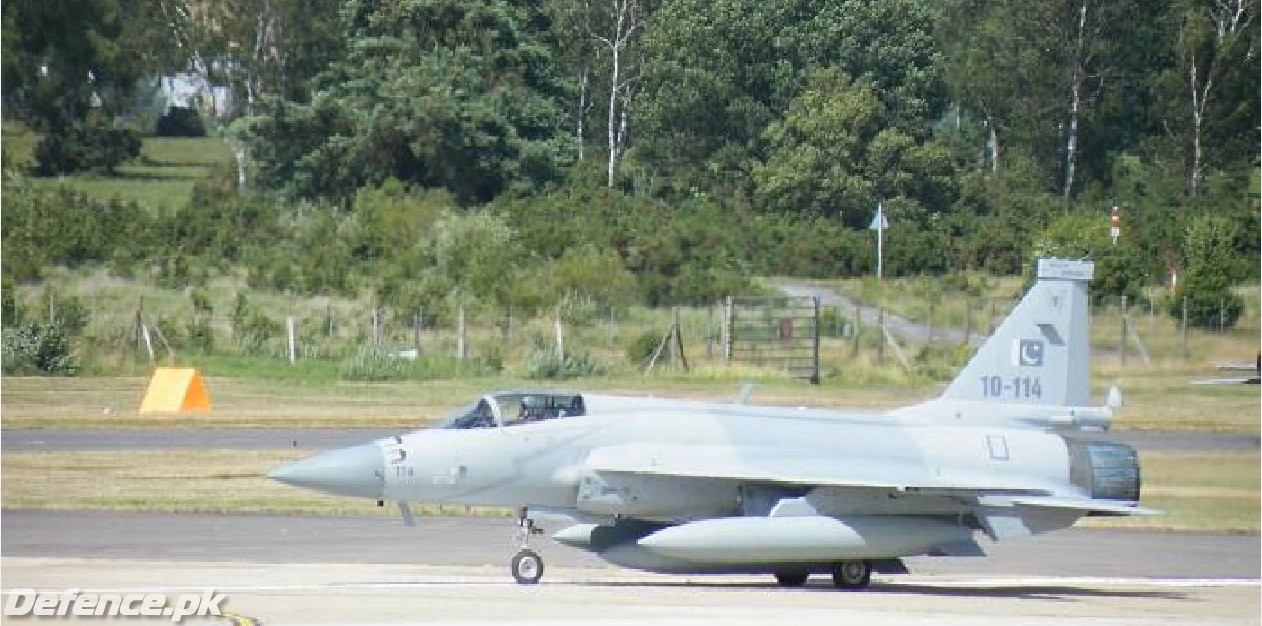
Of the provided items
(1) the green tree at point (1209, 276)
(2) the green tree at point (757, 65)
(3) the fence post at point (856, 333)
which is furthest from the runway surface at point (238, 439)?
(2) the green tree at point (757, 65)

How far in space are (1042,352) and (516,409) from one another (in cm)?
568

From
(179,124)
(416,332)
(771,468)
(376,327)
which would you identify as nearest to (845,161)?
(416,332)

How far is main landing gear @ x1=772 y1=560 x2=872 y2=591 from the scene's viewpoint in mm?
22453

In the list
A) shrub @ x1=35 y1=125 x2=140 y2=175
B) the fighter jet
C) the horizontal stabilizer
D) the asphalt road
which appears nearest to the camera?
the fighter jet

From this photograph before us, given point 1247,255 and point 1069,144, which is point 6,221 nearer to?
point 1069,144

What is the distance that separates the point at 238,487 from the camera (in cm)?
3016

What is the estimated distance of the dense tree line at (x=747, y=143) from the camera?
52.2 metres

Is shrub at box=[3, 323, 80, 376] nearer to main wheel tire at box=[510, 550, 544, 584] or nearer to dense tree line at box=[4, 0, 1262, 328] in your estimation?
dense tree line at box=[4, 0, 1262, 328]

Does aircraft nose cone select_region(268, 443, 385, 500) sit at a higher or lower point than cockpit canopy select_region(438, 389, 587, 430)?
lower

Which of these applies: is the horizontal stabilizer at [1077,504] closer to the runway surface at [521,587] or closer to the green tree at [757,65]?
the runway surface at [521,587]

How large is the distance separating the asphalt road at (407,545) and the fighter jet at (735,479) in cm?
204

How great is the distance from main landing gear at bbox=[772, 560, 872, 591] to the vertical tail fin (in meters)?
2.29

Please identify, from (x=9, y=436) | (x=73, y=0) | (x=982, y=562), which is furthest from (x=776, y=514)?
(x=73, y=0)

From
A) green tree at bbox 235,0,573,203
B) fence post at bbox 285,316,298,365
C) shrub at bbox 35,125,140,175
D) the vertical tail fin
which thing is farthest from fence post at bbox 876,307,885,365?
shrub at bbox 35,125,140,175
